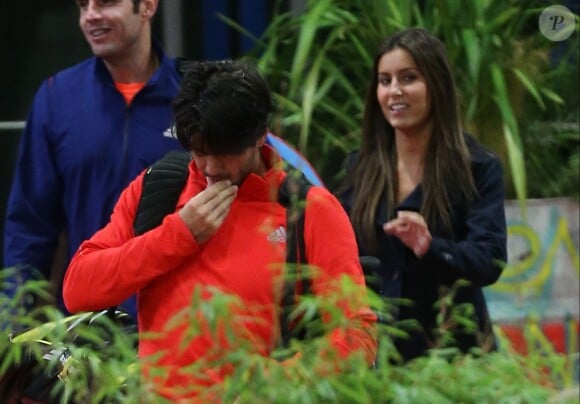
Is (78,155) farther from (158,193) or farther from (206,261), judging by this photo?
(206,261)

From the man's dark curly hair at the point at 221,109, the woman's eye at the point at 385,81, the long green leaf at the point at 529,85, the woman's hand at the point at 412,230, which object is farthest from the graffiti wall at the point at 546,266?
the man's dark curly hair at the point at 221,109

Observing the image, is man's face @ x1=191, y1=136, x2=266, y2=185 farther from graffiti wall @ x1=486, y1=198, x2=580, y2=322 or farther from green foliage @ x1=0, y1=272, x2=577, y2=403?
graffiti wall @ x1=486, y1=198, x2=580, y2=322

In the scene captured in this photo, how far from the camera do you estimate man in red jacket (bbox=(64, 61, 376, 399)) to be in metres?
3.76

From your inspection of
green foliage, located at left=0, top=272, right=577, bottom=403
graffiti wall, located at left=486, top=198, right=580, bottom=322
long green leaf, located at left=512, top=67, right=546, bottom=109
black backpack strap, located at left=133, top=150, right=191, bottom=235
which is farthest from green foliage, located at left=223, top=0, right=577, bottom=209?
green foliage, located at left=0, top=272, right=577, bottom=403

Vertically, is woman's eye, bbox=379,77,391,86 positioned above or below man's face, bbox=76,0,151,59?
below

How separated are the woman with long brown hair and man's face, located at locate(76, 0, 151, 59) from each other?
80 cm

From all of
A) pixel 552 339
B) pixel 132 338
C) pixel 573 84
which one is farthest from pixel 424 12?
pixel 132 338

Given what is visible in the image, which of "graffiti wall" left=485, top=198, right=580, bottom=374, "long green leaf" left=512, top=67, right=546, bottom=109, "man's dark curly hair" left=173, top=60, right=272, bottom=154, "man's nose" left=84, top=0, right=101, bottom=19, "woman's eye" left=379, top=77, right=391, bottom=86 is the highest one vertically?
"man's nose" left=84, top=0, right=101, bottom=19

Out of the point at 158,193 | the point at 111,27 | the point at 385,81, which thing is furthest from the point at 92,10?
the point at 158,193

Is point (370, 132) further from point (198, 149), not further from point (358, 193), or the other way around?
point (198, 149)

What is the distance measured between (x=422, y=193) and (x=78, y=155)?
1.09 m

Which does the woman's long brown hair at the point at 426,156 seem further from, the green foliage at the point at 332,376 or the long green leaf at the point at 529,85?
the green foliage at the point at 332,376

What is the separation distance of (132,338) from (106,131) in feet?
5.79

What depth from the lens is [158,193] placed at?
3.96m
